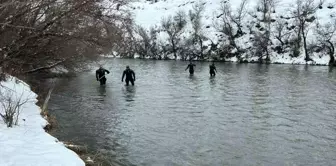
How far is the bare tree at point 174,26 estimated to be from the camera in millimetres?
86738

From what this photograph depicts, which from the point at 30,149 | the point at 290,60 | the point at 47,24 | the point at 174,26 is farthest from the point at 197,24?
the point at 30,149

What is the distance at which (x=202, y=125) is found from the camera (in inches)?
599

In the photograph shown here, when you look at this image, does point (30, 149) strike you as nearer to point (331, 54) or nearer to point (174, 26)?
point (331, 54)

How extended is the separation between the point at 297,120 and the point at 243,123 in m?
2.30

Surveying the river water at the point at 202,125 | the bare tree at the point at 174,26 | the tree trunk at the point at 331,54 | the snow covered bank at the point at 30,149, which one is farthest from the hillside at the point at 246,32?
the snow covered bank at the point at 30,149

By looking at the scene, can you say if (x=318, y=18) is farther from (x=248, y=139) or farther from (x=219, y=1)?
(x=248, y=139)

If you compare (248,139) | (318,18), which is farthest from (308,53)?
(248,139)

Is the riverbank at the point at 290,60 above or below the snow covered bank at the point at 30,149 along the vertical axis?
above

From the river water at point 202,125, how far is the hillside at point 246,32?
41563mm

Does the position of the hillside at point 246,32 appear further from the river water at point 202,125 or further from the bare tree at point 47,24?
the bare tree at point 47,24

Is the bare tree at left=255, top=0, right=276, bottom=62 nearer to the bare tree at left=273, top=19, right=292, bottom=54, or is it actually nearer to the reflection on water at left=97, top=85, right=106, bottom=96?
the bare tree at left=273, top=19, right=292, bottom=54

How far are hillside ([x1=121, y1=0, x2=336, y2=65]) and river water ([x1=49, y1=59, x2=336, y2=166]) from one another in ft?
136

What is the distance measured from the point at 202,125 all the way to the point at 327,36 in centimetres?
5906

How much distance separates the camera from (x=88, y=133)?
13.8 meters
